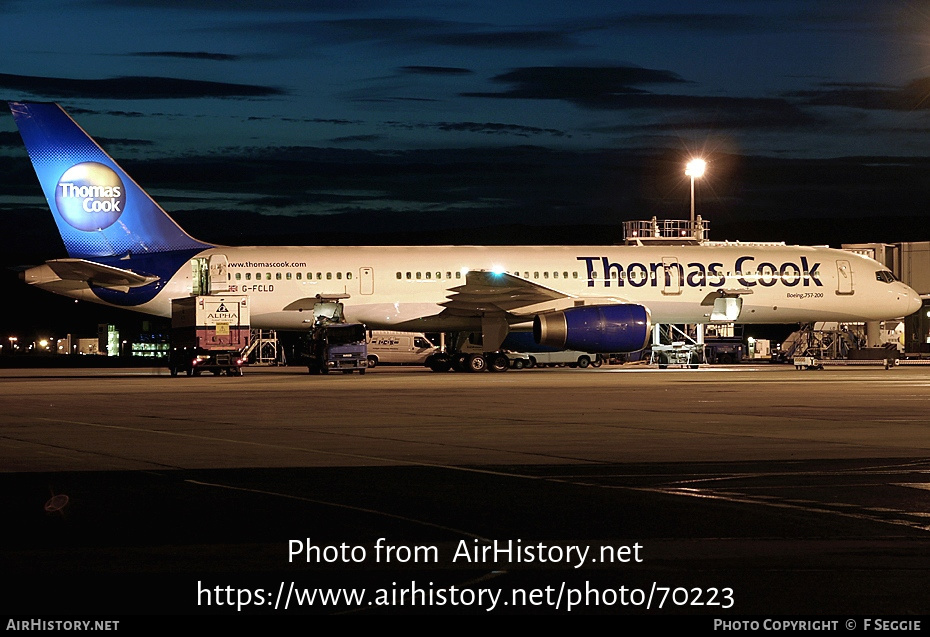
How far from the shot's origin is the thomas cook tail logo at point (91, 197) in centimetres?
4434

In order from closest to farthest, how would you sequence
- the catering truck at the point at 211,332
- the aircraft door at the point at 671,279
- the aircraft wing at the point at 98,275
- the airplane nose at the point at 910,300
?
the aircraft wing at the point at 98,275, the catering truck at the point at 211,332, the aircraft door at the point at 671,279, the airplane nose at the point at 910,300

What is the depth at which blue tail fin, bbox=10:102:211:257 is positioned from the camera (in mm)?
43688

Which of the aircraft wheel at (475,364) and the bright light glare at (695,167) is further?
the bright light glare at (695,167)

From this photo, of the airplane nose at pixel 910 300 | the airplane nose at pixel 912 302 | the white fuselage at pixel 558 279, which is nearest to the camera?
the white fuselage at pixel 558 279

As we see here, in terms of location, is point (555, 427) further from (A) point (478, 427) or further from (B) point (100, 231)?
(B) point (100, 231)

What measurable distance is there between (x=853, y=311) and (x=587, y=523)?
39.7 m

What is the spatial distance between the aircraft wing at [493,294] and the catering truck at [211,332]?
24.0 feet

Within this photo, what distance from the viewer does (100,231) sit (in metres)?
44.7

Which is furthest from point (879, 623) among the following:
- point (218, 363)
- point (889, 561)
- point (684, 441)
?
point (218, 363)

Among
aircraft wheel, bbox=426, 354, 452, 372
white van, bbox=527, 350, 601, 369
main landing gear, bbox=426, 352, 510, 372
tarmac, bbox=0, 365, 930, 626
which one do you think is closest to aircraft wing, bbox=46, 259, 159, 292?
aircraft wheel, bbox=426, 354, 452, 372

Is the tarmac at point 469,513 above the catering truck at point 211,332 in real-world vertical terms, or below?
below

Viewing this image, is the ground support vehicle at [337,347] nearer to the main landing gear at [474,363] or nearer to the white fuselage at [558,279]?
the white fuselage at [558,279]

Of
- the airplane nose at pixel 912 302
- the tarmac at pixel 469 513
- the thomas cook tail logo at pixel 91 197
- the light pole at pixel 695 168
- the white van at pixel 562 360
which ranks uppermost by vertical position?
the light pole at pixel 695 168

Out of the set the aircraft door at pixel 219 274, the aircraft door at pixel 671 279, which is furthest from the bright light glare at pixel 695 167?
the aircraft door at pixel 219 274
